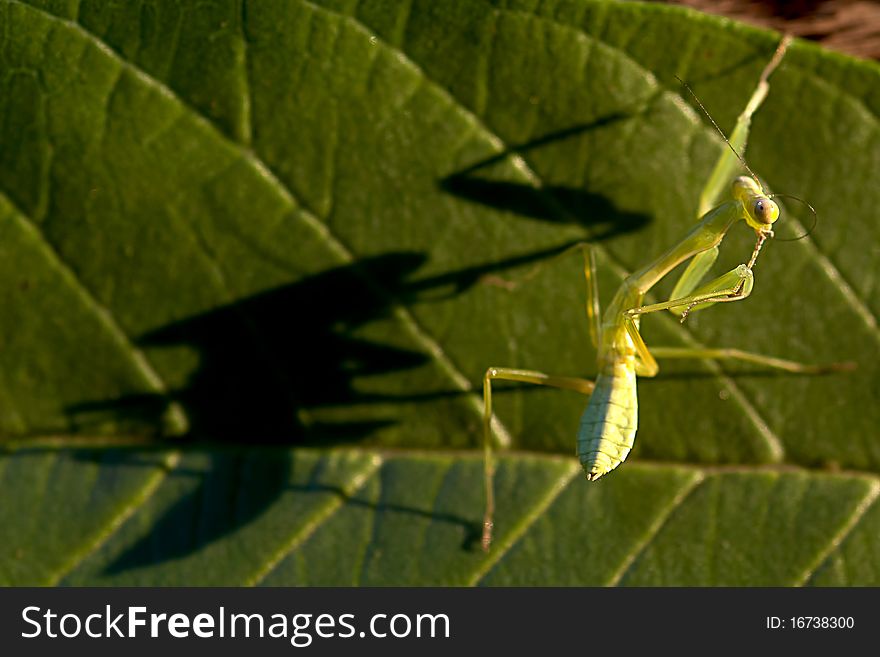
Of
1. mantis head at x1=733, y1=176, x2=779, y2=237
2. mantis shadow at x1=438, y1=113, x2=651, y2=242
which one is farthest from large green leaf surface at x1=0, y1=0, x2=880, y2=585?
mantis head at x1=733, y1=176, x2=779, y2=237

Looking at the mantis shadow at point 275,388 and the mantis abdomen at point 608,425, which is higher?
the mantis shadow at point 275,388

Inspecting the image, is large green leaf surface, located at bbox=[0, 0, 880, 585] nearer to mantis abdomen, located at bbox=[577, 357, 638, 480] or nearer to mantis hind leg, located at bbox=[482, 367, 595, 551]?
mantis hind leg, located at bbox=[482, 367, 595, 551]

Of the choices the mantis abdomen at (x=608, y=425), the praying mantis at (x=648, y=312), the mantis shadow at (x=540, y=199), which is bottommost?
the mantis abdomen at (x=608, y=425)

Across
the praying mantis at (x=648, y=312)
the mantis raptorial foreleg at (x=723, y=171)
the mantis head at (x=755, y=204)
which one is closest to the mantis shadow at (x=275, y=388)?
the praying mantis at (x=648, y=312)

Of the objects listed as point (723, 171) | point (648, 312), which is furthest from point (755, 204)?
point (648, 312)

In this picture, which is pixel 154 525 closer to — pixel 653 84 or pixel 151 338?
pixel 151 338

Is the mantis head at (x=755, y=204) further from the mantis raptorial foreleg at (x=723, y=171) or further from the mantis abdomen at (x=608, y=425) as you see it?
the mantis abdomen at (x=608, y=425)
